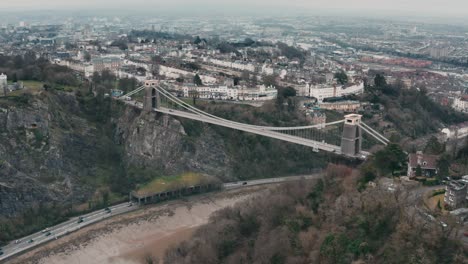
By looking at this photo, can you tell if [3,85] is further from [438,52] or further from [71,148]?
[438,52]

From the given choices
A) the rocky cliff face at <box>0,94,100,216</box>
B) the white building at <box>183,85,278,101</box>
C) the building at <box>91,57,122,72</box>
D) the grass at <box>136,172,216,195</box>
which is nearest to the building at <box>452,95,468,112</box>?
the white building at <box>183,85,278,101</box>

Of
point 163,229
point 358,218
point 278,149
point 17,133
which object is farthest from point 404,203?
point 17,133

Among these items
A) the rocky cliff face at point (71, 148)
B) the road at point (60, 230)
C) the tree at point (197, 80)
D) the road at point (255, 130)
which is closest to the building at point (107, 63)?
the tree at point (197, 80)

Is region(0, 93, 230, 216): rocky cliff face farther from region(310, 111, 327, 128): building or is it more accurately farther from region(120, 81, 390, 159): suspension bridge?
region(310, 111, 327, 128): building

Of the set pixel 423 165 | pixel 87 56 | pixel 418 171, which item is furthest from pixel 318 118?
pixel 87 56

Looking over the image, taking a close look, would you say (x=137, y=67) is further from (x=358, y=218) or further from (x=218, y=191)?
(x=358, y=218)

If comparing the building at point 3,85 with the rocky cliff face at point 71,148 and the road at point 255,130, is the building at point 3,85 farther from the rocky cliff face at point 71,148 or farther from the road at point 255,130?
the road at point 255,130
